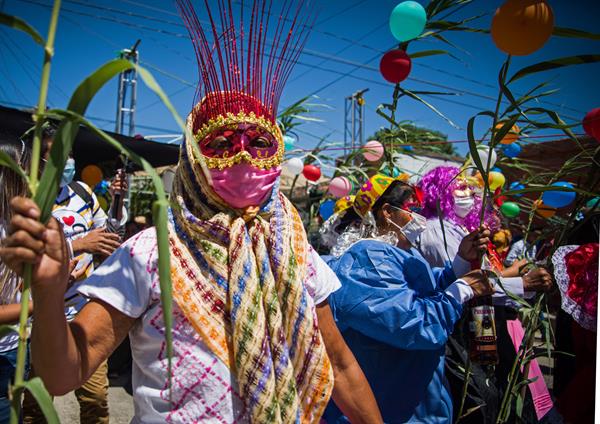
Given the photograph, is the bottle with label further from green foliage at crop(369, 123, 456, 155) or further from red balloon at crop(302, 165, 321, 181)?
red balloon at crop(302, 165, 321, 181)

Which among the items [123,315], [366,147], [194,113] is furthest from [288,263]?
[366,147]

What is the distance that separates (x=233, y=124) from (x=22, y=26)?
769mm

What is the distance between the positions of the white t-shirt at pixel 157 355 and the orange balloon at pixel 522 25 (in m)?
1.42

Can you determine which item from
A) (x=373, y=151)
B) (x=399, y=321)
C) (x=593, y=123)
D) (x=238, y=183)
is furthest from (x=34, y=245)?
(x=373, y=151)

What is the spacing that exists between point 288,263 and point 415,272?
963mm

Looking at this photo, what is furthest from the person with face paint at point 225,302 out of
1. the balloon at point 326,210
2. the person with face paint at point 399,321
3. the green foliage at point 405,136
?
the balloon at point 326,210

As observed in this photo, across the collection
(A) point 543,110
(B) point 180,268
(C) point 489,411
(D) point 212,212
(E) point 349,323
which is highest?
(A) point 543,110

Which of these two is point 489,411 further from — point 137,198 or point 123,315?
point 137,198

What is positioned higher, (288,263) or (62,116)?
(62,116)

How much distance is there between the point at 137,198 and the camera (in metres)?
12.7

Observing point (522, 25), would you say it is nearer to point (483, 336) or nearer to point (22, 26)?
point (22, 26)

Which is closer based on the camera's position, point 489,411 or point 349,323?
point 349,323

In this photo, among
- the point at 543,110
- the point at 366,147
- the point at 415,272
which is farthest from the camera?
the point at 366,147

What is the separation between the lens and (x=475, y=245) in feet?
6.99
